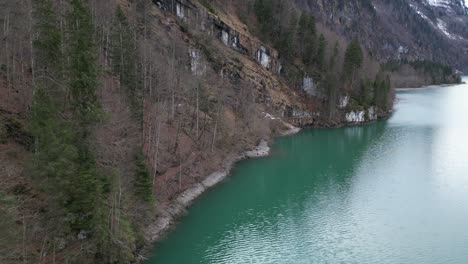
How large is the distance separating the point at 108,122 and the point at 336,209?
2251 centimetres

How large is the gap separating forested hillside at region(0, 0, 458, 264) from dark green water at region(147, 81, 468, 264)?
3.43m

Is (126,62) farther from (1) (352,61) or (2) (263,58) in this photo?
(1) (352,61)

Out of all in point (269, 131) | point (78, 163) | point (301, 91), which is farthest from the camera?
point (301, 91)

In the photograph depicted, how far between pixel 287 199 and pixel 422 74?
15747 centimetres

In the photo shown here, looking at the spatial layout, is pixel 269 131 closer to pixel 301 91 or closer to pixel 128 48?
pixel 301 91

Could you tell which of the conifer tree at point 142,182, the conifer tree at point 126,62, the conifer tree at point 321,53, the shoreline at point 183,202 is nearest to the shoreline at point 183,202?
the shoreline at point 183,202

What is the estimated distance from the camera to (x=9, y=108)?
1134 inches

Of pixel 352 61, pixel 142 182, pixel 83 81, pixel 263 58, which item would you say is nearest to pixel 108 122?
pixel 83 81

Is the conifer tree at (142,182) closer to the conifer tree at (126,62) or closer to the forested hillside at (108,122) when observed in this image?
the forested hillside at (108,122)

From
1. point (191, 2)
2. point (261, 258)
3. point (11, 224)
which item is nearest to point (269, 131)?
point (191, 2)

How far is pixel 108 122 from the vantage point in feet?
92.6

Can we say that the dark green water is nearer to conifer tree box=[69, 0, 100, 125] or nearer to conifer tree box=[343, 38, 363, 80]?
conifer tree box=[69, 0, 100, 125]

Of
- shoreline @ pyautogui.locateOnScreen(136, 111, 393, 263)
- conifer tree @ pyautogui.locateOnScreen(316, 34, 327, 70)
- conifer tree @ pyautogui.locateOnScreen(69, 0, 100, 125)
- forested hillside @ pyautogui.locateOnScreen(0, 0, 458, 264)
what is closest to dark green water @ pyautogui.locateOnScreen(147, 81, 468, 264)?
shoreline @ pyautogui.locateOnScreen(136, 111, 393, 263)

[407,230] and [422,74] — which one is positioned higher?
[422,74]
